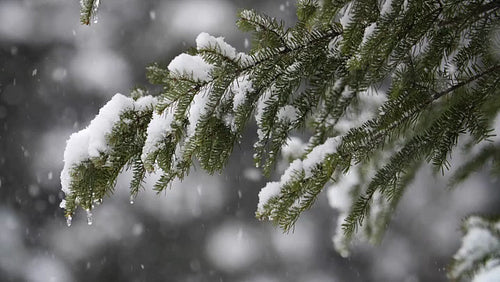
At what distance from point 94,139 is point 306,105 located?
58 centimetres

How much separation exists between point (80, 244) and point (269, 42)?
8190 mm

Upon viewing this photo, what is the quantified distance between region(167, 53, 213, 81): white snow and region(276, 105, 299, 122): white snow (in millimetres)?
231

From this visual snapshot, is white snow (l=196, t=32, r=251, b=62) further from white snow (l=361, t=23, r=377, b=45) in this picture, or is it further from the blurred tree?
white snow (l=361, t=23, r=377, b=45)

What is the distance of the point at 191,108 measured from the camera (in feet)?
4.49

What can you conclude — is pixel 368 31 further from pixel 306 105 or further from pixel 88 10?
pixel 88 10

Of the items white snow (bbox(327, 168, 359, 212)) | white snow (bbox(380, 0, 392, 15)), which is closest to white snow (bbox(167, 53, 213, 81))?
white snow (bbox(380, 0, 392, 15))

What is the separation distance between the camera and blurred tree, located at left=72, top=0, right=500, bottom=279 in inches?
50.5

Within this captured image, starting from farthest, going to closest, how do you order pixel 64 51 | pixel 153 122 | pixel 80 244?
pixel 64 51
pixel 80 244
pixel 153 122

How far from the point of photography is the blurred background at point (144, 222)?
878 cm

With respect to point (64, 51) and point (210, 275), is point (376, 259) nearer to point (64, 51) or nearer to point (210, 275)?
point (210, 275)

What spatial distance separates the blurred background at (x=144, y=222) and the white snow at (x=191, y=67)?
23.2 ft

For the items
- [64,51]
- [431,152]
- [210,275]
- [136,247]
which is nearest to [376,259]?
[210,275]

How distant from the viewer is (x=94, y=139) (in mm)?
1312

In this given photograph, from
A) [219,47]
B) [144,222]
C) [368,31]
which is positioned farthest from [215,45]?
[144,222]
